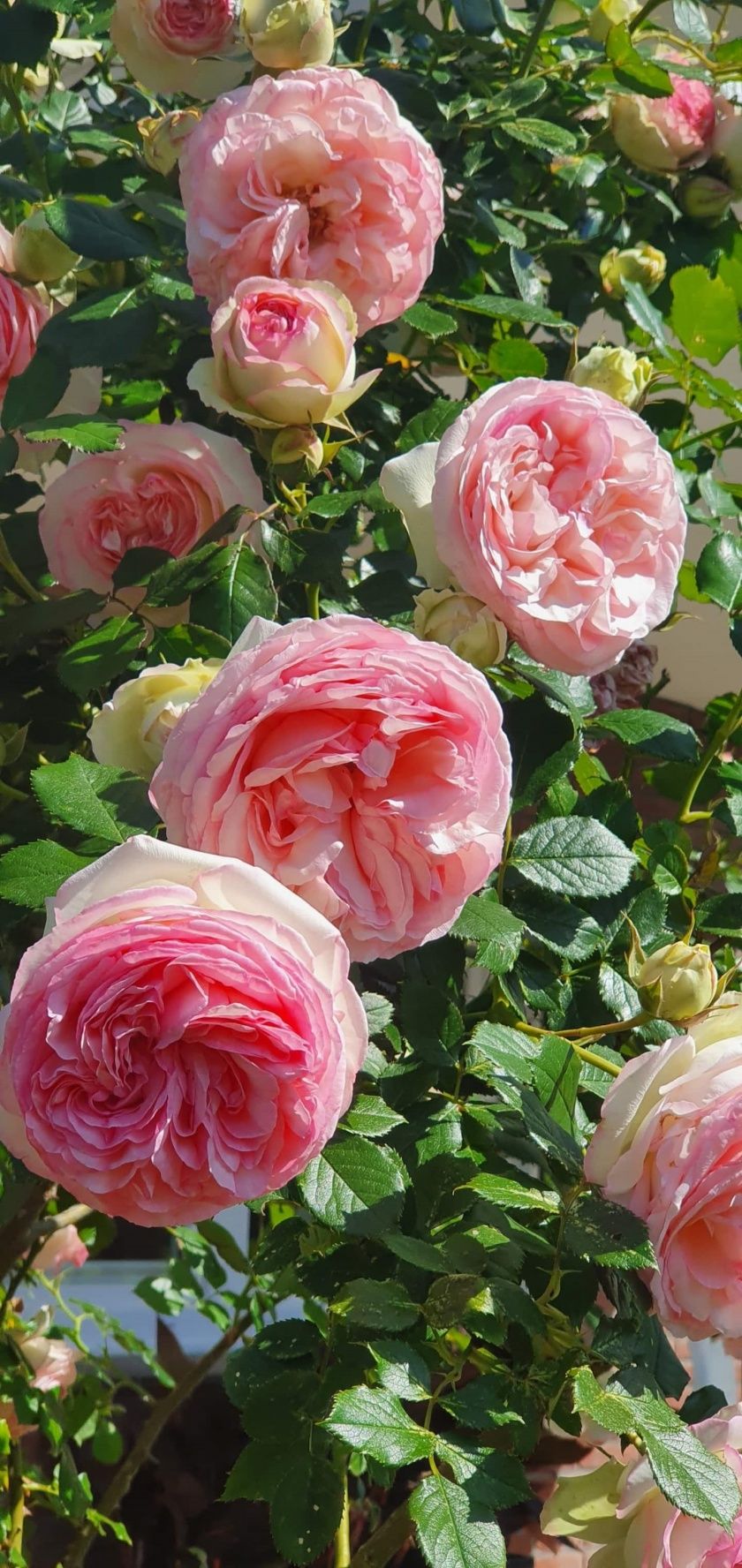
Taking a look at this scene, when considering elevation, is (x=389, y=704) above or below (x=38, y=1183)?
above

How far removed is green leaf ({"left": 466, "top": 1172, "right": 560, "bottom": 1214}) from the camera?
2.22 ft

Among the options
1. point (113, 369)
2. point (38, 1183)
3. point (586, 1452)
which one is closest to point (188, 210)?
point (113, 369)

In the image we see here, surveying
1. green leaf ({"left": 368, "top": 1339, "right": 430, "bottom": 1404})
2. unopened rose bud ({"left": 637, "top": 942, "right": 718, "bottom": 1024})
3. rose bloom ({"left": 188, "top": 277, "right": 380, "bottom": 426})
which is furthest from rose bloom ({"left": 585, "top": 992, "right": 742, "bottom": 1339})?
rose bloom ({"left": 188, "top": 277, "right": 380, "bottom": 426})

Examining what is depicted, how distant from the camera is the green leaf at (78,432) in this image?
2.54ft

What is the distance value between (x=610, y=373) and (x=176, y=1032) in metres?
0.49

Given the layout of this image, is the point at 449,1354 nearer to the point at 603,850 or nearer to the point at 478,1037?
the point at 478,1037

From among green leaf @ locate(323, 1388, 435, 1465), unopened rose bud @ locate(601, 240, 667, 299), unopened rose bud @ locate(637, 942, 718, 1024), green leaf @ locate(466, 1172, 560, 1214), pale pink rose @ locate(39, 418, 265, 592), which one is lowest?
green leaf @ locate(323, 1388, 435, 1465)

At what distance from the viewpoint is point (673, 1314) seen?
654 millimetres

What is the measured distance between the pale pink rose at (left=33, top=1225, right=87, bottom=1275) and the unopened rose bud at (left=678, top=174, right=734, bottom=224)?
1.20 metres

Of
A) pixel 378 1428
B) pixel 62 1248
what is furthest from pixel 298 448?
pixel 62 1248

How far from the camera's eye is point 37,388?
0.87 metres

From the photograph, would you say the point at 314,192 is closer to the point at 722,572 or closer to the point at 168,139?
the point at 168,139

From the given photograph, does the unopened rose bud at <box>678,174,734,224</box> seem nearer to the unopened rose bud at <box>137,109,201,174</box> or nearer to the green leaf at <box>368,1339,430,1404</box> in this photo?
the unopened rose bud at <box>137,109,201,174</box>

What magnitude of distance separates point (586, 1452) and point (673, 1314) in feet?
4.08
